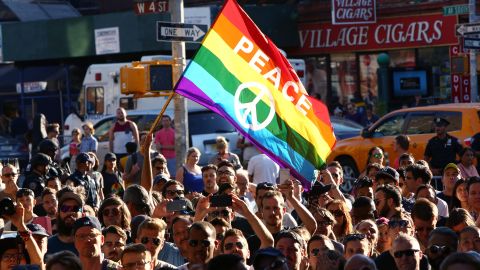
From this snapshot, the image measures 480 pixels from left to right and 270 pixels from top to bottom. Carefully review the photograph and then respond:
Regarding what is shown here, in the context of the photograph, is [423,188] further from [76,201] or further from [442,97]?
[442,97]

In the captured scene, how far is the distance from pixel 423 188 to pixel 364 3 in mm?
21296

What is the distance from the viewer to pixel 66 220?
9.88 metres

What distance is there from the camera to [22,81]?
39.7 metres

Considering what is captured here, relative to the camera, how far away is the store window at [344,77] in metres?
34.9

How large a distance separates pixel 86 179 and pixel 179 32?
2.17m

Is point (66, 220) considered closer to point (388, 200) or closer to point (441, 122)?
point (388, 200)

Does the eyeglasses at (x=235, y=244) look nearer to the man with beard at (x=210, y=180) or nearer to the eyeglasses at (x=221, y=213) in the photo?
the eyeglasses at (x=221, y=213)

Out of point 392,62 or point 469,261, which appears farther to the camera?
point 392,62

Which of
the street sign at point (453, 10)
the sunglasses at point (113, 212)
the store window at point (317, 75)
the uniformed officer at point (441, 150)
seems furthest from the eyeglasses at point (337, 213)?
the store window at point (317, 75)

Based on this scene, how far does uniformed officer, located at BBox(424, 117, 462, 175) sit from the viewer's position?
18.3 meters

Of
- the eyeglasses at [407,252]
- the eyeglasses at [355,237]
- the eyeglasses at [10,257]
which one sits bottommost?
the eyeglasses at [355,237]

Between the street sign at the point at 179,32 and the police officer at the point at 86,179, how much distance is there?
1.72 meters

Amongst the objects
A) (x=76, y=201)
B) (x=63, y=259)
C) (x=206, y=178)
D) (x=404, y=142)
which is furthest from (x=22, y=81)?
(x=63, y=259)

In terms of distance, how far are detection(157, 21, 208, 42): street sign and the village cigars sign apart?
56.8ft
